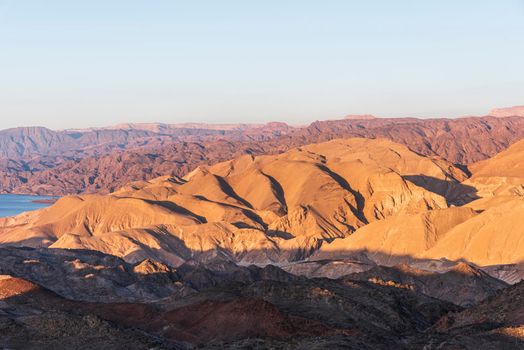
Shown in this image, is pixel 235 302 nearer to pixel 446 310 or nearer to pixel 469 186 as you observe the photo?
pixel 446 310

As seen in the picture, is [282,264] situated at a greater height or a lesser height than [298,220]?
lesser

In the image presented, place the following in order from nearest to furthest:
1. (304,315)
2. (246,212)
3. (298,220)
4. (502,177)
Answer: (304,315), (298,220), (246,212), (502,177)

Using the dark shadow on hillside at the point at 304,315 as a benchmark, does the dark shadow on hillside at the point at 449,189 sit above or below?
below

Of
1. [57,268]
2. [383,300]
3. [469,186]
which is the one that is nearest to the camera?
[383,300]

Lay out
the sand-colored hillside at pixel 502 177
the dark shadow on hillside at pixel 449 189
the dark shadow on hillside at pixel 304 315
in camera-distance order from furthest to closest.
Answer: the dark shadow on hillside at pixel 449 189 → the sand-colored hillside at pixel 502 177 → the dark shadow on hillside at pixel 304 315

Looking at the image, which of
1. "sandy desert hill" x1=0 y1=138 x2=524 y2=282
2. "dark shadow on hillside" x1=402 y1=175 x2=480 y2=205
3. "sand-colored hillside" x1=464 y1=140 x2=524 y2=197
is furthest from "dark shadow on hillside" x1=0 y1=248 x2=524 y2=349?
"dark shadow on hillside" x1=402 y1=175 x2=480 y2=205

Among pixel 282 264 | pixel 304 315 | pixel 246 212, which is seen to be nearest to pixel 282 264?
pixel 282 264

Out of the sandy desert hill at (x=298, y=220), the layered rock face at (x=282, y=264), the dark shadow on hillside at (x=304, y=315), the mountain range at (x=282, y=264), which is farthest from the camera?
the sandy desert hill at (x=298, y=220)

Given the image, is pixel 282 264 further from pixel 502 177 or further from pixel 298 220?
pixel 502 177

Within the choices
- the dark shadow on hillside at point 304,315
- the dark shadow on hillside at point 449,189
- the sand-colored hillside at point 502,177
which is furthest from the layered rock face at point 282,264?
the sand-colored hillside at point 502,177

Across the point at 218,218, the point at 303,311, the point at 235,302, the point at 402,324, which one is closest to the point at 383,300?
the point at 402,324

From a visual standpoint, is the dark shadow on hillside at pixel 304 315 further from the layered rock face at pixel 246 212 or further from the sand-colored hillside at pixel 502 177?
the sand-colored hillside at pixel 502 177
